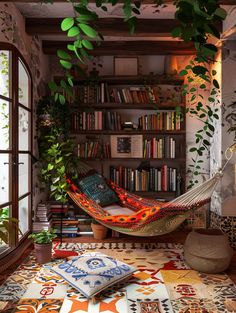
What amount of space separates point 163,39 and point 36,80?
5.12 feet

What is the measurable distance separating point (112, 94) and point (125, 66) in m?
0.43

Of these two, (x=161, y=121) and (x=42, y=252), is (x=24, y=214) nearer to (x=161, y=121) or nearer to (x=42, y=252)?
(x=42, y=252)

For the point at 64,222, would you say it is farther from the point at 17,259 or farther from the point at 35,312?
the point at 35,312

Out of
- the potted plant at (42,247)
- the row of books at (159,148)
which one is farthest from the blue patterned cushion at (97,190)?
the potted plant at (42,247)

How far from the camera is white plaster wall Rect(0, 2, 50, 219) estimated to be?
8.41 feet

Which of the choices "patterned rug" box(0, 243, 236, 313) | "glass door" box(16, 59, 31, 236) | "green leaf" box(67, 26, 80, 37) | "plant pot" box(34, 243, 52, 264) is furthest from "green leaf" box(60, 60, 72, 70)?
"glass door" box(16, 59, 31, 236)

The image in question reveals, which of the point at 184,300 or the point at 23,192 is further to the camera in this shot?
the point at 23,192

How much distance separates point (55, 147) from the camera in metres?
3.16

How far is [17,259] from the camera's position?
2.77 meters

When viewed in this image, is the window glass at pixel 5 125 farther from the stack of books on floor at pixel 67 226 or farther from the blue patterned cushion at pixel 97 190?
the stack of books on floor at pixel 67 226

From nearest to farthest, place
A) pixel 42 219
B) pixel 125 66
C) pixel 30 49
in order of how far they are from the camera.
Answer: pixel 30 49 → pixel 42 219 → pixel 125 66

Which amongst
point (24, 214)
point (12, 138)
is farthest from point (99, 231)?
point (12, 138)

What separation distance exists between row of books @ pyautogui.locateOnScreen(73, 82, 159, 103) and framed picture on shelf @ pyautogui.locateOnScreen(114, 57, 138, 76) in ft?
0.76

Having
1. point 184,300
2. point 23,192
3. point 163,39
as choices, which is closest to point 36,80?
point 23,192
